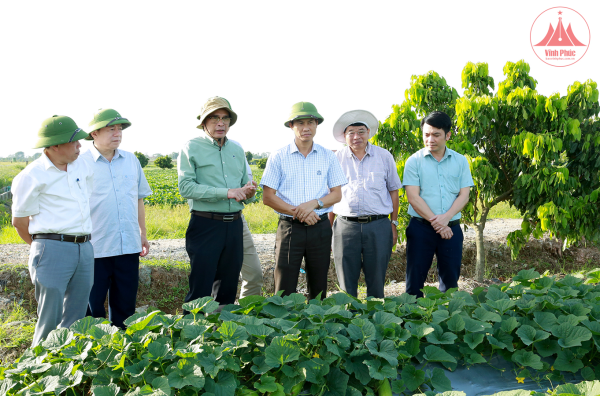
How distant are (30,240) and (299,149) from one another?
77.7 inches

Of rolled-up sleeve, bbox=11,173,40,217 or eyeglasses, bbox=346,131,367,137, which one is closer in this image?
rolled-up sleeve, bbox=11,173,40,217

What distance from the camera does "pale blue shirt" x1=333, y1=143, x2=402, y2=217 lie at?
3488 millimetres

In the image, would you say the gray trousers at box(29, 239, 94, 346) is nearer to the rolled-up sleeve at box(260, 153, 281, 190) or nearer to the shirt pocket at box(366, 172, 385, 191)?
the rolled-up sleeve at box(260, 153, 281, 190)

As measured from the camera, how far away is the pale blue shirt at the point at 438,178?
3.51 metres

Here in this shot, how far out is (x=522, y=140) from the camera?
462 cm

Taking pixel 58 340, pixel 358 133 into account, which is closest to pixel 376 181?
pixel 358 133

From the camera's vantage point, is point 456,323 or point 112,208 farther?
point 112,208

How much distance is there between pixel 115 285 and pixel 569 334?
116 inches

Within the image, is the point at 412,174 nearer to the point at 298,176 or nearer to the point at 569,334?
the point at 298,176

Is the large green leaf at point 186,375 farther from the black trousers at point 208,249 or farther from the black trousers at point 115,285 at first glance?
the black trousers at point 115,285

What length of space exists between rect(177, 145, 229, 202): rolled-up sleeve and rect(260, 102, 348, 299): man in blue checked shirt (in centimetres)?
38

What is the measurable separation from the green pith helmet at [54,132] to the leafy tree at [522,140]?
128 inches

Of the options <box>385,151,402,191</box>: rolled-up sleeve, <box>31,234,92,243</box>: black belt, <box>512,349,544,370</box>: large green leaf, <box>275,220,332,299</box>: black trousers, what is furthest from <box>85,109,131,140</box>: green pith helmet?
<box>512,349,544,370</box>: large green leaf

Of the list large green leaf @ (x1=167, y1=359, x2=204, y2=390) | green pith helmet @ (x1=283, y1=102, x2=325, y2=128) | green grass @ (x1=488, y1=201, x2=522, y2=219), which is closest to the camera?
large green leaf @ (x1=167, y1=359, x2=204, y2=390)
